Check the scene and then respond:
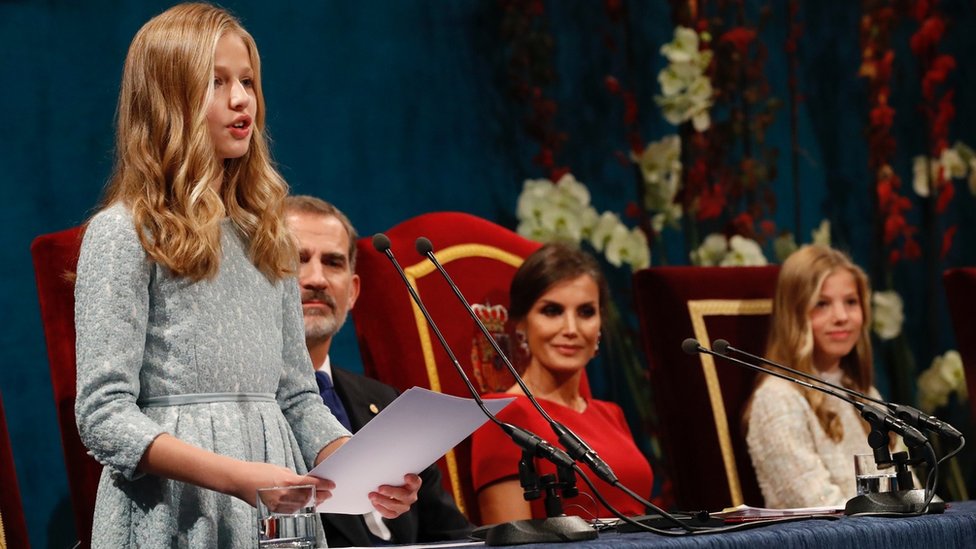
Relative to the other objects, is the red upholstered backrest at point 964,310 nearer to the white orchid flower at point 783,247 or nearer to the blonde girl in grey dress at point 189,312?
the white orchid flower at point 783,247

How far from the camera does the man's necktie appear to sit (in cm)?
262

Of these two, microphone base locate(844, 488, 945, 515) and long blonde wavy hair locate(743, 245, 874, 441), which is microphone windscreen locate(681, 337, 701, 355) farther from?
long blonde wavy hair locate(743, 245, 874, 441)

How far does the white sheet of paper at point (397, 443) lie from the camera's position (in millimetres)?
1522

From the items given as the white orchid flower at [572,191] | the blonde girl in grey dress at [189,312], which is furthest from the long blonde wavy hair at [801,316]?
the blonde girl in grey dress at [189,312]

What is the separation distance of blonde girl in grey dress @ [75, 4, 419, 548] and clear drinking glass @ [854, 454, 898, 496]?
68 cm

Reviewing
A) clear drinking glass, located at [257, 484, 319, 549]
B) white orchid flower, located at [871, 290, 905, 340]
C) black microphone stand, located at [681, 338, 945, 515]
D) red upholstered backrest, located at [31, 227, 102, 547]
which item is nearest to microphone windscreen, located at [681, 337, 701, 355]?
black microphone stand, located at [681, 338, 945, 515]

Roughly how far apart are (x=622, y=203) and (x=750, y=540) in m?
2.43

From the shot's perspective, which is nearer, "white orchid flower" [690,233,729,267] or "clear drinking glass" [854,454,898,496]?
"clear drinking glass" [854,454,898,496]

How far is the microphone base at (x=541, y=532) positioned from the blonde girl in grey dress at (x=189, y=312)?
212 mm

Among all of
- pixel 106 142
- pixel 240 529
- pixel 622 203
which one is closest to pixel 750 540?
pixel 240 529

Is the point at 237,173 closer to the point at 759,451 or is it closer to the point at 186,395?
the point at 186,395

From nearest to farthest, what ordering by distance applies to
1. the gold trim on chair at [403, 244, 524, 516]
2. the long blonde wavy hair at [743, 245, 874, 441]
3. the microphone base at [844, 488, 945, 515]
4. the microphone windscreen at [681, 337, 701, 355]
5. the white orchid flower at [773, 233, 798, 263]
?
the microphone base at [844, 488, 945, 515] → the microphone windscreen at [681, 337, 701, 355] → the gold trim on chair at [403, 244, 524, 516] → the long blonde wavy hair at [743, 245, 874, 441] → the white orchid flower at [773, 233, 798, 263]

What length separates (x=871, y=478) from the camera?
196 cm

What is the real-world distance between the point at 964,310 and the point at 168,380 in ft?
6.10
